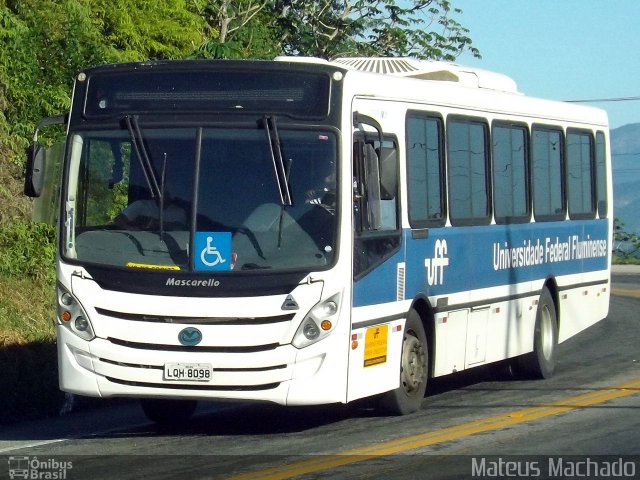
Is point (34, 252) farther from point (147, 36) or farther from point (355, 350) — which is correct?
point (355, 350)

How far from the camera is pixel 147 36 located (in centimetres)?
2269

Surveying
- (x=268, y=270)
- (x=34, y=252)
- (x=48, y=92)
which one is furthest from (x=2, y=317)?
(x=268, y=270)

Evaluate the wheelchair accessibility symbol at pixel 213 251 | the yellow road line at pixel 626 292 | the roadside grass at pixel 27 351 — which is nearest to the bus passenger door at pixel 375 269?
the wheelchair accessibility symbol at pixel 213 251

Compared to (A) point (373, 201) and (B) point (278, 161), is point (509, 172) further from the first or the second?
(B) point (278, 161)

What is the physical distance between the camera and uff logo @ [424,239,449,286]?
40.4ft

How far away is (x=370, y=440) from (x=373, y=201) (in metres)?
1.84

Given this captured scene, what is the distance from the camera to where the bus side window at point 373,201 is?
1080 centimetres

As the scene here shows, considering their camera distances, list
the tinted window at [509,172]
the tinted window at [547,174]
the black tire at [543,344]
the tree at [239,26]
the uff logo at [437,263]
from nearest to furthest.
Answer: the uff logo at [437,263]
the tinted window at [509,172]
the black tire at [543,344]
the tinted window at [547,174]
the tree at [239,26]

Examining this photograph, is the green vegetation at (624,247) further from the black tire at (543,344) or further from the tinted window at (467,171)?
the tinted window at (467,171)

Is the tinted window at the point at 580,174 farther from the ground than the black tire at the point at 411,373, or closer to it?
farther from the ground

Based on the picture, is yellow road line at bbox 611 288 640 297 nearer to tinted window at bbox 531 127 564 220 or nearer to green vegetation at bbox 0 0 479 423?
green vegetation at bbox 0 0 479 423

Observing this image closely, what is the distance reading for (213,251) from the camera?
10.5 m

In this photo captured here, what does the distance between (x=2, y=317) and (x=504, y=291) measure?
259 inches

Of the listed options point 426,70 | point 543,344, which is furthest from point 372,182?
point 543,344
